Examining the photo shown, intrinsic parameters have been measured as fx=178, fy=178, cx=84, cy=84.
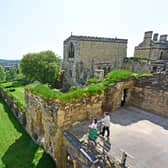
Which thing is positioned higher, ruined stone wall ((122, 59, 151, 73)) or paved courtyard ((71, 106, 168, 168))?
ruined stone wall ((122, 59, 151, 73))

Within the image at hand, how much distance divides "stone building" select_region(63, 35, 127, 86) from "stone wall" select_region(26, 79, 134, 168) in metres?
14.1

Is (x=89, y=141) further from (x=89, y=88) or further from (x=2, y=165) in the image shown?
(x=2, y=165)

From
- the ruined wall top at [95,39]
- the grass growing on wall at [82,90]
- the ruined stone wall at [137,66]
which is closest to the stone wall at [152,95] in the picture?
the grass growing on wall at [82,90]

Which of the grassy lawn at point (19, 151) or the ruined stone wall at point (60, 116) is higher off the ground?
the ruined stone wall at point (60, 116)

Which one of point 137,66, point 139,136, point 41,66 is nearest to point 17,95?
point 41,66

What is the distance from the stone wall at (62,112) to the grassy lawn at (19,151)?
547 mm

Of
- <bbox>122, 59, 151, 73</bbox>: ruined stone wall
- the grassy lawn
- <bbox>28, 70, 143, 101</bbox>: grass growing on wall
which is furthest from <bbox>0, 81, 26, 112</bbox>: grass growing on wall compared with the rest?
<bbox>122, 59, 151, 73</bbox>: ruined stone wall

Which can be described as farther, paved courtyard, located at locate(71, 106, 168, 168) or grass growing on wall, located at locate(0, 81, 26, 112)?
grass growing on wall, located at locate(0, 81, 26, 112)

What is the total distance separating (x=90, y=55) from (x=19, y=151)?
56.4ft

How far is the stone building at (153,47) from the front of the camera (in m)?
25.0

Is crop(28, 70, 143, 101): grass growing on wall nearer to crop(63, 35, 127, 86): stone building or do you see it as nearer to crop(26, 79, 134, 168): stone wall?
crop(26, 79, 134, 168): stone wall

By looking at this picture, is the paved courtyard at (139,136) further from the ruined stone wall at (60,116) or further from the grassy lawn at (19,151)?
the grassy lawn at (19,151)

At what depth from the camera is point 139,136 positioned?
7.88 m

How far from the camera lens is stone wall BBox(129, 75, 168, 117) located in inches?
400
